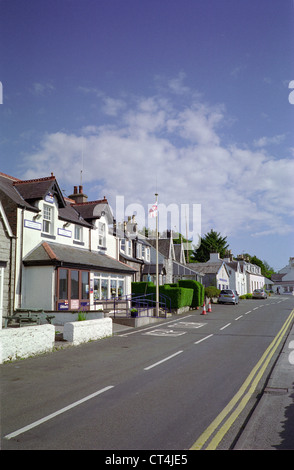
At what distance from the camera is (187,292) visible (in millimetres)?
34438

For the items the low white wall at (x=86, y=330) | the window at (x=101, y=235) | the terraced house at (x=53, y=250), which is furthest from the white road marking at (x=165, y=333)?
the window at (x=101, y=235)

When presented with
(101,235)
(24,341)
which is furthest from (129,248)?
(24,341)

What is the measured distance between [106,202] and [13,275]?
38.5ft

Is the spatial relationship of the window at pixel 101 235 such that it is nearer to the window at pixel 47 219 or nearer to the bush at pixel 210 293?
the window at pixel 47 219

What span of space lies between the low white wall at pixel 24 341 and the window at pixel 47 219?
1011 centimetres

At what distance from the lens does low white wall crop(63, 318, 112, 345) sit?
15.5 metres

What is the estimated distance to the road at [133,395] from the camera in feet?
19.1

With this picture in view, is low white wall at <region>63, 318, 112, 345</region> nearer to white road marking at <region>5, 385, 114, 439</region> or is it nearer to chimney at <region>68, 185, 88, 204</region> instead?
white road marking at <region>5, 385, 114, 439</region>

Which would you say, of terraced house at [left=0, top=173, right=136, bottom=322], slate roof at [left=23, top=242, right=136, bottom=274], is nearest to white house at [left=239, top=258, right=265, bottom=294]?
slate roof at [left=23, top=242, right=136, bottom=274]

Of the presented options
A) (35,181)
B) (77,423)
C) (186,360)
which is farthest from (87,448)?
(35,181)

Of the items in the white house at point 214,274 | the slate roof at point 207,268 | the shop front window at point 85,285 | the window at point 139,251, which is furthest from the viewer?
the slate roof at point 207,268

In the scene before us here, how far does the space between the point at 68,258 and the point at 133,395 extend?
14.8m

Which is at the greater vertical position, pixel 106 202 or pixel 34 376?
pixel 106 202
